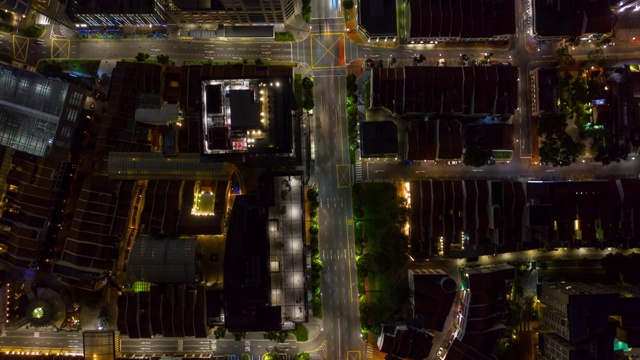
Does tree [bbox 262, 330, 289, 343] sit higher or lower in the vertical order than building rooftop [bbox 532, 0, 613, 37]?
lower

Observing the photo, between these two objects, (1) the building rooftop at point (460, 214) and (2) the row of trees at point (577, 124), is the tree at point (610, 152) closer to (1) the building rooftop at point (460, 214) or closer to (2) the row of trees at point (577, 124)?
(2) the row of trees at point (577, 124)

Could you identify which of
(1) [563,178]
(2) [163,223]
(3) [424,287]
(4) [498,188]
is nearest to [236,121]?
(2) [163,223]

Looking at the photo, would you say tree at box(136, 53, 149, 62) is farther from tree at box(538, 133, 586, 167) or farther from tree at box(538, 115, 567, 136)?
tree at box(538, 133, 586, 167)

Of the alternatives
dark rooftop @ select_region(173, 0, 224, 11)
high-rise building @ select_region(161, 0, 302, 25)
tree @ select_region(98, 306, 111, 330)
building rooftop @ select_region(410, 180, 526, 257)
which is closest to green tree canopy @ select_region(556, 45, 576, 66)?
building rooftop @ select_region(410, 180, 526, 257)

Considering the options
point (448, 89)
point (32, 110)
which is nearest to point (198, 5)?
point (32, 110)

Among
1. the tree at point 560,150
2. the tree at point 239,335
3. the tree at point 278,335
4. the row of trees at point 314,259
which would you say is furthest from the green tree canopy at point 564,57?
the tree at point 239,335

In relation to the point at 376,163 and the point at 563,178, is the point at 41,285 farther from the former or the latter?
the point at 563,178
